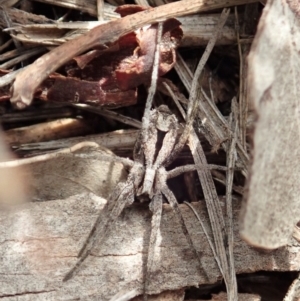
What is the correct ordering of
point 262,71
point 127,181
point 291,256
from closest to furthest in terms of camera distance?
point 262,71
point 291,256
point 127,181

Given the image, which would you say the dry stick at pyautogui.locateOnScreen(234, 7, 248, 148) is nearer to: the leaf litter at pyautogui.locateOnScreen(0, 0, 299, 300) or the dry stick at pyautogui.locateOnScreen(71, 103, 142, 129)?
the leaf litter at pyautogui.locateOnScreen(0, 0, 299, 300)

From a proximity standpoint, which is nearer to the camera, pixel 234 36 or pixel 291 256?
Result: pixel 291 256

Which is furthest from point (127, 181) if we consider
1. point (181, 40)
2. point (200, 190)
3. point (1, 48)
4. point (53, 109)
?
point (1, 48)

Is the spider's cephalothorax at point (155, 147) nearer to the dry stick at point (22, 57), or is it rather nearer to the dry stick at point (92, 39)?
the dry stick at point (92, 39)

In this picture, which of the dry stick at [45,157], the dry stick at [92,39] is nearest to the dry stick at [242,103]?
the dry stick at [92,39]

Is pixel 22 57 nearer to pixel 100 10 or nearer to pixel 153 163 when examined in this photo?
pixel 100 10

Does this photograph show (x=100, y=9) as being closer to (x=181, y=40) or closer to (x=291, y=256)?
(x=181, y=40)

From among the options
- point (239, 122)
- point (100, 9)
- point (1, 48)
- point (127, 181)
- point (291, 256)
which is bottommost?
point (291, 256)
